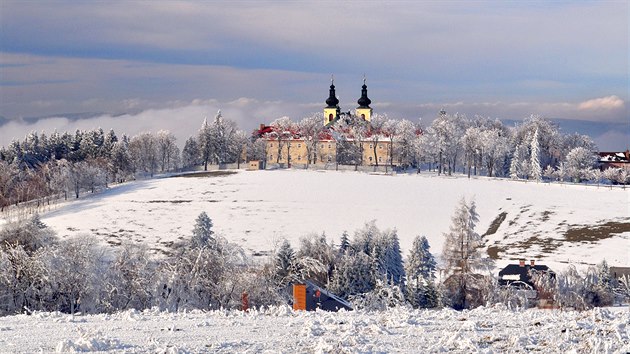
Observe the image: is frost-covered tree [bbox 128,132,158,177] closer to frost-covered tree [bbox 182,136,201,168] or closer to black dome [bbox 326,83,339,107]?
frost-covered tree [bbox 182,136,201,168]

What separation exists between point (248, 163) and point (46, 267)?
99359mm

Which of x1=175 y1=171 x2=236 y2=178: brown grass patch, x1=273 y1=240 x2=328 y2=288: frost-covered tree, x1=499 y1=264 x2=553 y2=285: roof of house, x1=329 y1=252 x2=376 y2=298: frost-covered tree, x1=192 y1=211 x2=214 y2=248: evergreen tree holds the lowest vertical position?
x1=499 y1=264 x2=553 y2=285: roof of house

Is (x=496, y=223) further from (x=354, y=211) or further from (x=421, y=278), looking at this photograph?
(x=421, y=278)

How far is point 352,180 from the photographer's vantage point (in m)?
116

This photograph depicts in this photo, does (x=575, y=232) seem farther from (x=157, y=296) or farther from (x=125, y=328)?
(x=125, y=328)

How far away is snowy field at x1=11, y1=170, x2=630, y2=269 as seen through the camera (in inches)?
3120

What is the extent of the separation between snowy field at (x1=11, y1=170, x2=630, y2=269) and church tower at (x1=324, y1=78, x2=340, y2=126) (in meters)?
47.1

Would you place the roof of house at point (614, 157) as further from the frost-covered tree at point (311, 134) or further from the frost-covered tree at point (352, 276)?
the frost-covered tree at point (352, 276)

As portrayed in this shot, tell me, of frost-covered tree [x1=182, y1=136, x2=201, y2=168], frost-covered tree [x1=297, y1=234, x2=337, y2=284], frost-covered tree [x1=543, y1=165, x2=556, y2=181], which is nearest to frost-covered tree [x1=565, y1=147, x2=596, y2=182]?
frost-covered tree [x1=543, y1=165, x2=556, y2=181]

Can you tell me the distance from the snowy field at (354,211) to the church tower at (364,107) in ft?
151

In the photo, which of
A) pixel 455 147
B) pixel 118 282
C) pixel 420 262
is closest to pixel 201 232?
pixel 420 262

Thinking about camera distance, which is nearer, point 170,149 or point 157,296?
point 157,296

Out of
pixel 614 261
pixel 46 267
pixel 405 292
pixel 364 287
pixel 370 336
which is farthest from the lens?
pixel 614 261

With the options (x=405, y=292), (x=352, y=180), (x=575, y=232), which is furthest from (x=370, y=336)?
(x=352, y=180)
